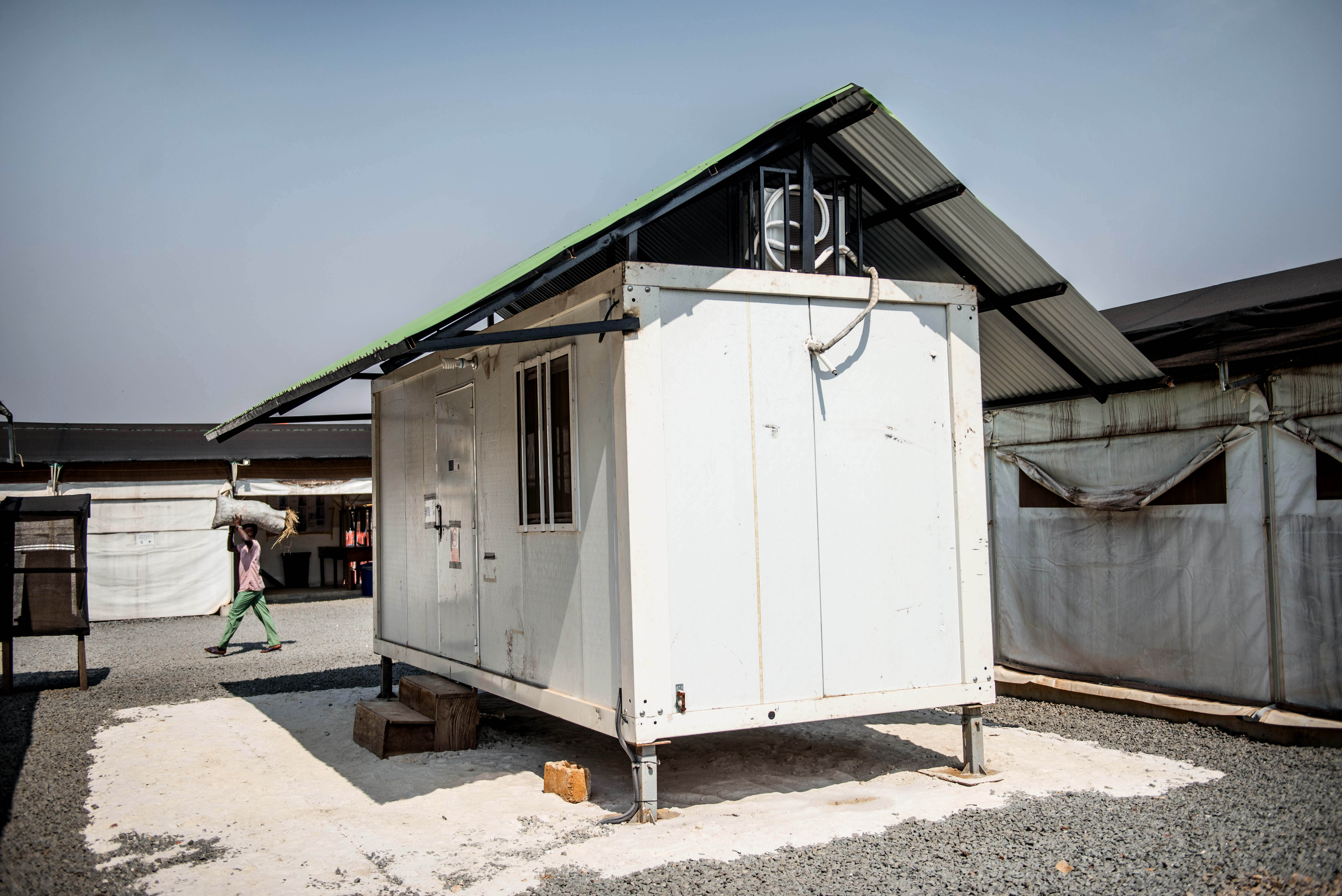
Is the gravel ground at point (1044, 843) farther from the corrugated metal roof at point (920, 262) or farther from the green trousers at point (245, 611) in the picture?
the green trousers at point (245, 611)

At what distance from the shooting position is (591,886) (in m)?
4.07

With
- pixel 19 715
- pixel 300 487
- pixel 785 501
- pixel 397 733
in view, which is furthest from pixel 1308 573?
pixel 300 487

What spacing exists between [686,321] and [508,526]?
2.00m

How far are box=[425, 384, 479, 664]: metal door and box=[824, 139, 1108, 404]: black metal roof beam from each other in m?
2.99

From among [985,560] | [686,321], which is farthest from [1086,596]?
[686,321]

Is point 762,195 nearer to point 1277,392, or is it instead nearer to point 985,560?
point 985,560

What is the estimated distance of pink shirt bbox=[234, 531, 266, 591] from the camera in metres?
12.5

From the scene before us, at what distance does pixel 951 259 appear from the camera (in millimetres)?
6410

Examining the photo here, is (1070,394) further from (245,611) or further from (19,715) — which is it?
→ (245,611)

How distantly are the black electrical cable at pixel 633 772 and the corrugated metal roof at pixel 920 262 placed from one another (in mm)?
856

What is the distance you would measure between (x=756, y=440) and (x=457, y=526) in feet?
9.16

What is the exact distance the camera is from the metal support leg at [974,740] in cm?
580

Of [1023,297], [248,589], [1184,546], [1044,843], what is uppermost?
[1023,297]

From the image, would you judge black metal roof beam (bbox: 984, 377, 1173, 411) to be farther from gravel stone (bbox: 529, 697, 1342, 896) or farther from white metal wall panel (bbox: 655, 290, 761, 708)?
white metal wall panel (bbox: 655, 290, 761, 708)
